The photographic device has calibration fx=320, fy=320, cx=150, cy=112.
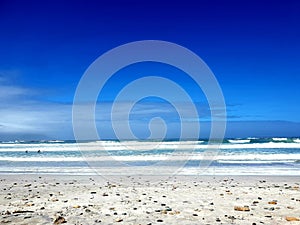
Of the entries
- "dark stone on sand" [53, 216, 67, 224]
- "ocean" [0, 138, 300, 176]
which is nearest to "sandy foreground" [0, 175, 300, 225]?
"dark stone on sand" [53, 216, 67, 224]

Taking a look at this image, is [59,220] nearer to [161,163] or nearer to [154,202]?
[154,202]

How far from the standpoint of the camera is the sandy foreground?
227 inches

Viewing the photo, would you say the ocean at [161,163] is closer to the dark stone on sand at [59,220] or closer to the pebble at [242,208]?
the pebble at [242,208]

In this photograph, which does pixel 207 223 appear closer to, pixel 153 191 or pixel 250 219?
pixel 250 219

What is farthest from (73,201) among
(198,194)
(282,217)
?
(282,217)

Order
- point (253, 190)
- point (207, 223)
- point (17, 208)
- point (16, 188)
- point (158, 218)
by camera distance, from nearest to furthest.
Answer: point (207, 223), point (158, 218), point (17, 208), point (253, 190), point (16, 188)

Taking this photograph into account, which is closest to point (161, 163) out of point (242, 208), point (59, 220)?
point (242, 208)

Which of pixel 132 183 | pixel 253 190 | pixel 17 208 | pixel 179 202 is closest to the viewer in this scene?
pixel 17 208

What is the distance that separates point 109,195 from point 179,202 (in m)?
1.88

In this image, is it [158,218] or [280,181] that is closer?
[158,218]

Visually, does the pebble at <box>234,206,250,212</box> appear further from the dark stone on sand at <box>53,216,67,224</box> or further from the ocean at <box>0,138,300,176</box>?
the ocean at <box>0,138,300,176</box>

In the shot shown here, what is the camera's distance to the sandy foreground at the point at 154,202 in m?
5.76

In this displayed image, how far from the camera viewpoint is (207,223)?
17.9ft

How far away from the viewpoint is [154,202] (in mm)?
7215
